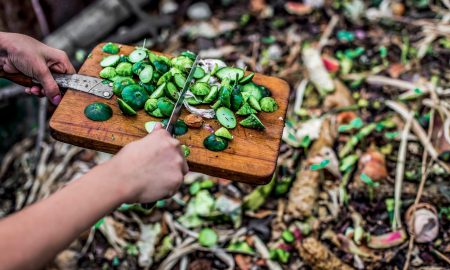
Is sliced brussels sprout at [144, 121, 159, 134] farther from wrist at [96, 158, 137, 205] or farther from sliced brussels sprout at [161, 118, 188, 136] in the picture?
wrist at [96, 158, 137, 205]

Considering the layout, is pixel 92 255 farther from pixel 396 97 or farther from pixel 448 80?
pixel 448 80

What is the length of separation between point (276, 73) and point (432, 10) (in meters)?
1.40

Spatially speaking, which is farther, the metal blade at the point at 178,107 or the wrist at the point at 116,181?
the metal blade at the point at 178,107

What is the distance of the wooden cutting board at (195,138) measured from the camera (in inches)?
66.1

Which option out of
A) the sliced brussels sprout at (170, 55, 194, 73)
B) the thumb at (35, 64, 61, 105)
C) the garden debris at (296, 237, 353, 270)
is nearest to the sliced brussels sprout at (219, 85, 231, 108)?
the sliced brussels sprout at (170, 55, 194, 73)

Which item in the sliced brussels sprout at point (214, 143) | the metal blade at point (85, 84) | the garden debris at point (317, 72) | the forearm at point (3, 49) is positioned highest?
the forearm at point (3, 49)

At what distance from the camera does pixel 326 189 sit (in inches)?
100

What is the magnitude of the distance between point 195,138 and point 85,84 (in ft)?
1.79

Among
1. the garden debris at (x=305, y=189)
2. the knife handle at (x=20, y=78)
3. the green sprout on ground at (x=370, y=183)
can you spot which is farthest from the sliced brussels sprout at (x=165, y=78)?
the green sprout on ground at (x=370, y=183)

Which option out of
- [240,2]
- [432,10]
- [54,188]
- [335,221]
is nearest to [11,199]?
[54,188]

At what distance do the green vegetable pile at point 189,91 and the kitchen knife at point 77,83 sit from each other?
0.04 meters

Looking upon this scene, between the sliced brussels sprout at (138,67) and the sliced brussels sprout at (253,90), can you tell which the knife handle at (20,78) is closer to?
the sliced brussels sprout at (138,67)

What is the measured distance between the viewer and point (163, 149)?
4.57 feet

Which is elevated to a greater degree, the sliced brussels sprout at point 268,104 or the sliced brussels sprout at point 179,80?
the sliced brussels sprout at point 179,80
